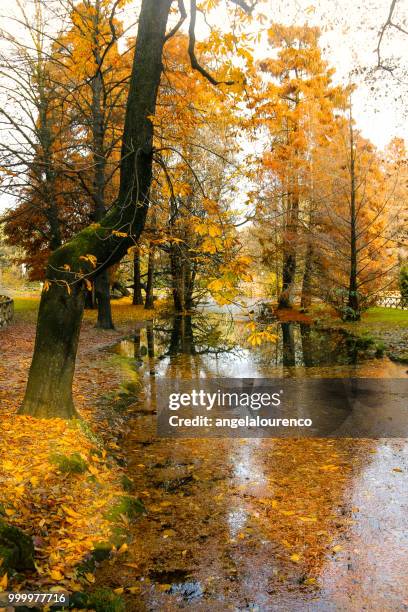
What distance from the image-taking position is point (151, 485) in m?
6.07

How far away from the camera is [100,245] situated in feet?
20.3

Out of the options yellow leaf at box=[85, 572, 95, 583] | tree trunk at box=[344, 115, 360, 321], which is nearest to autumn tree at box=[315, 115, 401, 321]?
tree trunk at box=[344, 115, 360, 321]

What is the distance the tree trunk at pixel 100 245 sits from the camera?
5809 millimetres

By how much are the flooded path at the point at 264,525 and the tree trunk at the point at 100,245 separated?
1.63 metres

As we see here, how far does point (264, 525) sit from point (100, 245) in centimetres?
373

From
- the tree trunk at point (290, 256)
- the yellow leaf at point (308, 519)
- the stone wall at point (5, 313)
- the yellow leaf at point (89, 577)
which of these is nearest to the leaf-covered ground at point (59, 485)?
the yellow leaf at point (89, 577)

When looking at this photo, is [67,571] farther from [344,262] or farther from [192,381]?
[344,262]

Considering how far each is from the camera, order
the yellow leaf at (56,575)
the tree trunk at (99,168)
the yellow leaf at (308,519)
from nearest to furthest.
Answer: the yellow leaf at (56,575), the yellow leaf at (308,519), the tree trunk at (99,168)

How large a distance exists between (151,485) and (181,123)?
6.19 m

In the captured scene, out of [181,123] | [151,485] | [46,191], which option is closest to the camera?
[151,485]

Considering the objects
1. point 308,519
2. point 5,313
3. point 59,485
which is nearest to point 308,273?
point 5,313

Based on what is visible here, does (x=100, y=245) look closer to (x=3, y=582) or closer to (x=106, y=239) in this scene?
(x=106, y=239)

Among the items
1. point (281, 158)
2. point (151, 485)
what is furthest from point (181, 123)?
point (281, 158)

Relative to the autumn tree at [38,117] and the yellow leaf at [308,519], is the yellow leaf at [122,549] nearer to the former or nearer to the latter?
the yellow leaf at [308,519]
